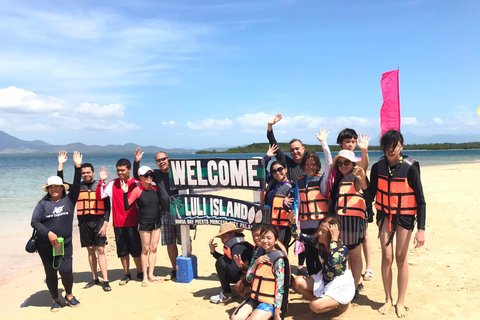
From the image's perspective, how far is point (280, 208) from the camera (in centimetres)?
527

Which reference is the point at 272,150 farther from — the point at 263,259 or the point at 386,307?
the point at 386,307

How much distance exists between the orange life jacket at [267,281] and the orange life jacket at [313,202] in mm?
816

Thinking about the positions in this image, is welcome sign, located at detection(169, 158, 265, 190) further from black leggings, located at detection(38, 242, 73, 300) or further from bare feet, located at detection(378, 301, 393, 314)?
bare feet, located at detection(378, 301, 393, 314)

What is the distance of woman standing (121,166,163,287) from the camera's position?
235 inches

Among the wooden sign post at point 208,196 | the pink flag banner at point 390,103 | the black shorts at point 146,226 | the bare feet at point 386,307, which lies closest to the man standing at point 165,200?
the wooden sign post at point 208,196

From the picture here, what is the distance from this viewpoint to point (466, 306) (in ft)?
15.2

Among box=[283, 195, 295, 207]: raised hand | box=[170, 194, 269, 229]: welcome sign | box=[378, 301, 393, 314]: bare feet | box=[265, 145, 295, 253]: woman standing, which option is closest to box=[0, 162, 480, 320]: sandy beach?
box=[378, 301, 393, 314]: bare feet

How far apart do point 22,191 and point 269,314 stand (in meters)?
22.4

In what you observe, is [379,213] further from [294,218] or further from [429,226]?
[429,226]

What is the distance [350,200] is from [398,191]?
1.87 feet

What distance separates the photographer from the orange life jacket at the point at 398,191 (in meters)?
4.29

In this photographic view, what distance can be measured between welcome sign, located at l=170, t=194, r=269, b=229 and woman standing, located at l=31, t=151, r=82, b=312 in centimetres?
167

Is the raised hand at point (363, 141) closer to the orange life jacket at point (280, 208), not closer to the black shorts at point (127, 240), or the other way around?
the orange life jacket at point (280, 208)

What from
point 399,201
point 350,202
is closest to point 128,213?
point 350,202
